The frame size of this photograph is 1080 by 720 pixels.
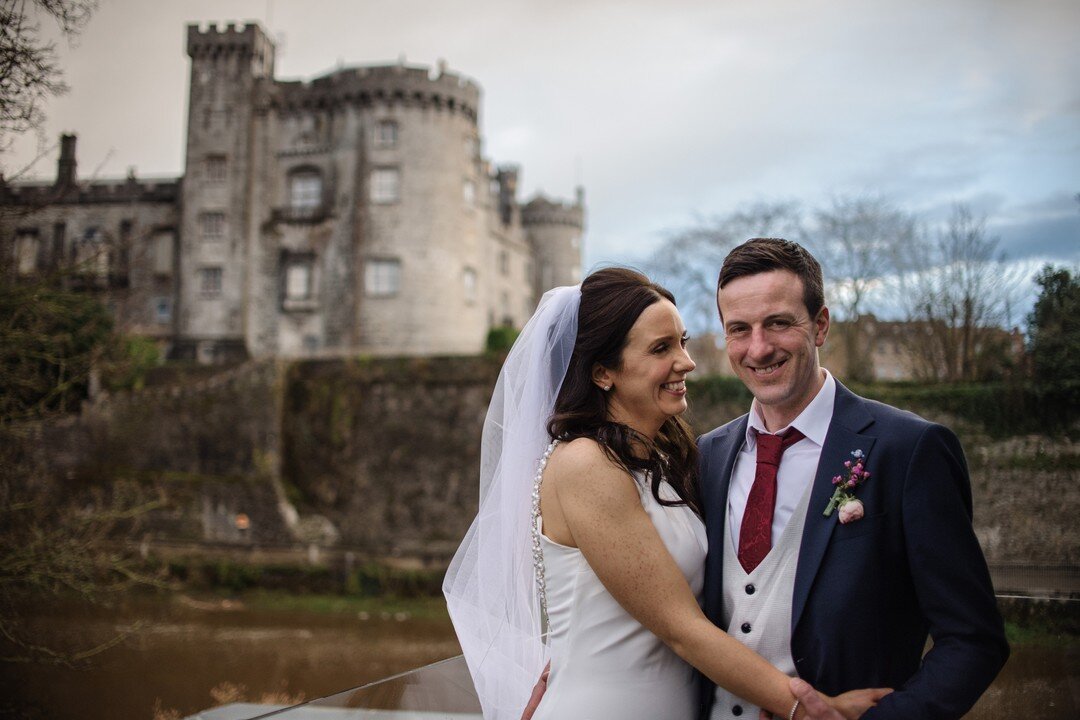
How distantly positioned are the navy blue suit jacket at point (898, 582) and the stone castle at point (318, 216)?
87.2 feet

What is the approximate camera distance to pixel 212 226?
30.2 metres

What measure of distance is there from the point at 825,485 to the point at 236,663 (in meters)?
13.0

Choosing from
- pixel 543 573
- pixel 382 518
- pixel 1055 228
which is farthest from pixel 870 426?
pixel 382 518

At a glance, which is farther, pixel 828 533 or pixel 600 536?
pixel 600 536

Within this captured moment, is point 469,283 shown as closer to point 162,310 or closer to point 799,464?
point 162,310

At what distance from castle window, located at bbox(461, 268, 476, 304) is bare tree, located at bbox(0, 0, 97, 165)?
23.0 metres

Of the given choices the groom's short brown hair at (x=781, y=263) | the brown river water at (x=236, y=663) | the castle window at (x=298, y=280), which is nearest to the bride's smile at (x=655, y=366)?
the groom's short brown hair at (x=781, y=263)

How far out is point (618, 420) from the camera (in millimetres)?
3201

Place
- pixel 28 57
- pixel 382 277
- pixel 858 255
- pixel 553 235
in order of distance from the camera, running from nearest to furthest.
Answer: pixel 28 57 → pixel 858 255 → pixel 382 277 → pixel 553 235

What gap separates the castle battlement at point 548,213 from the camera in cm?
4003

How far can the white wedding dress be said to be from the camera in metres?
2.90

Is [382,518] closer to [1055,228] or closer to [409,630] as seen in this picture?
[409,630]

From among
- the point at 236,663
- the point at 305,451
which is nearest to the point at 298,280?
the point at 305,451

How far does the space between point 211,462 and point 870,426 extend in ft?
72.9
